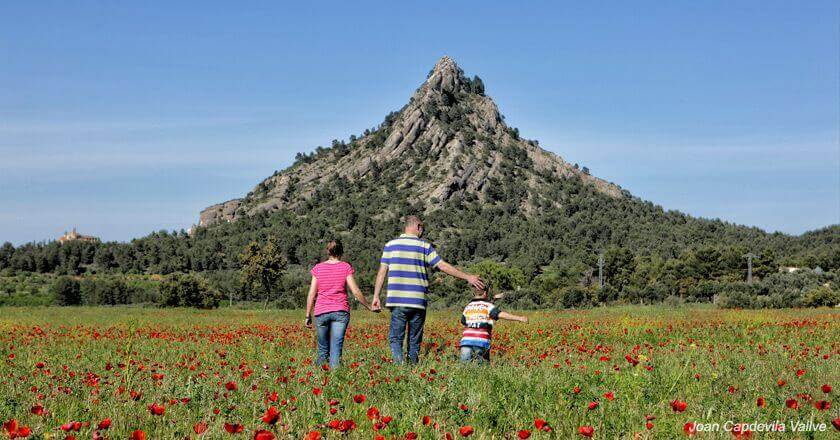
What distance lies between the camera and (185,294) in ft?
199

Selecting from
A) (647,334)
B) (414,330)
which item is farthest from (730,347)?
(414,330)

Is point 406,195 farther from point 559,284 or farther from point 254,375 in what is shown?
point 254,375

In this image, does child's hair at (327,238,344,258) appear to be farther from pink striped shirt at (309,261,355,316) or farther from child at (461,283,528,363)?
child at (461,283,528,363)

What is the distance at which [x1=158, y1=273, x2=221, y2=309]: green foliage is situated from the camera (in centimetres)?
5922

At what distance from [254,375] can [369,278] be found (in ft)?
222

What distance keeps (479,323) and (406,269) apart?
1.18 metres

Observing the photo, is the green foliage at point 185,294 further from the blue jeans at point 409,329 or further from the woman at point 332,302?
the blue jeans at point 409,329

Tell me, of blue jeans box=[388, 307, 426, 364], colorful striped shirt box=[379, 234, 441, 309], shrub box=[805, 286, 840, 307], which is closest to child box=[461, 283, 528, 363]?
blue jeans box=[388, 307, 426, 364]

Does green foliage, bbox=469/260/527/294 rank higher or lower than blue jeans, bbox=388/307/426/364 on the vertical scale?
higher

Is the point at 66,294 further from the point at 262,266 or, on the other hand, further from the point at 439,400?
the point at 439,400

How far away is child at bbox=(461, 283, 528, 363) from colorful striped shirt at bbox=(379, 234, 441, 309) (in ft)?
2.34

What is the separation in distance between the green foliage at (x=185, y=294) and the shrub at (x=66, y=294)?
30.3ft

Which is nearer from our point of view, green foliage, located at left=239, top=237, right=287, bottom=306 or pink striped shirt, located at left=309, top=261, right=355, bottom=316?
pink striped shirt, located at left=309, top=261, right=355, bottom=316

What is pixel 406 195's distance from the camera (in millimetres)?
137250
